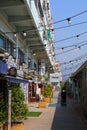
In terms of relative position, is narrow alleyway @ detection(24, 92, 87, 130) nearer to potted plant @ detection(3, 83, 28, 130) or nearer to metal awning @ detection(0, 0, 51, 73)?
potted plant @ detection(3, 83, 28, 130)

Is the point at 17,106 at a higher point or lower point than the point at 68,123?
higher

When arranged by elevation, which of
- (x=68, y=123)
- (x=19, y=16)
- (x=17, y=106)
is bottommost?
(x=68, y=123)

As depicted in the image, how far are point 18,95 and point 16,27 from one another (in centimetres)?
1437

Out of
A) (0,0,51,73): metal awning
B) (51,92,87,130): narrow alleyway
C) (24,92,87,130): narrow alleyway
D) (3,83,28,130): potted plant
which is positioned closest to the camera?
(3,83,28,130): potted plant

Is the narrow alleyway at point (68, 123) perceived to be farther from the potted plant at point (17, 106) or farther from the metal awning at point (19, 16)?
the metal awning at point (19, 16)

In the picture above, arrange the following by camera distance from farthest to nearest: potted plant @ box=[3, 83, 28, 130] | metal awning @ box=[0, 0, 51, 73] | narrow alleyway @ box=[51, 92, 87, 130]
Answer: metal awning @ box=[0, 0, 51, 73] → narrow alleyway @ box=[51, 92, 87, 130] → potted plant @ box=[3, 83, 28, 130]

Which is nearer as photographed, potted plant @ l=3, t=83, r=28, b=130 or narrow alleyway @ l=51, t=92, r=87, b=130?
potted plant @ l=3, t=83, r=28, b=130

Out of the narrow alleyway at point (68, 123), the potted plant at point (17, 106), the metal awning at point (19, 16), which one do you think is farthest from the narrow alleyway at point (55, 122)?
the metal awning at point (19, 16)

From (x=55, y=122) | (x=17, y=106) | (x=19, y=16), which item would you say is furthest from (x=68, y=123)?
(x=19, y=16)

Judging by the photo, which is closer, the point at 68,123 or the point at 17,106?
the point at 17,106

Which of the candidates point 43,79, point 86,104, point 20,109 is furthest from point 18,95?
point 43,79

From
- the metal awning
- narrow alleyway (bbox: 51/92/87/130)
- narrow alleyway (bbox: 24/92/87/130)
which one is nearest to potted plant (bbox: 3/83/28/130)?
narrow alleyway (bbox: 24/92/87/130)

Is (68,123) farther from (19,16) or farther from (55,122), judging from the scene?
(19,16)

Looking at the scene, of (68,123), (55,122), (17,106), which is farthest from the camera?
(55,122)
